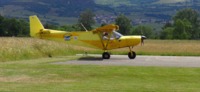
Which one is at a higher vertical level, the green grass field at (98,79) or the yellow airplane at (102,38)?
the green grass field at (98,79)

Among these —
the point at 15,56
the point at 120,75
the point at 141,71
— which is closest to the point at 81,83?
the point at 120,75

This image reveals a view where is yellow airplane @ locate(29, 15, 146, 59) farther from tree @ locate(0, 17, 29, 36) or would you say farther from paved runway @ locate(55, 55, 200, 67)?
tree @ locate(0, 17, 29, 36)

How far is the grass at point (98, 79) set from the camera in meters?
13.3

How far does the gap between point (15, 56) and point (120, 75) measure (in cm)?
989

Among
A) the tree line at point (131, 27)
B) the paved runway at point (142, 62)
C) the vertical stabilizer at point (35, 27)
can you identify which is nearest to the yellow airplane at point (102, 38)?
the vertical stabilizer at point (35, 27)

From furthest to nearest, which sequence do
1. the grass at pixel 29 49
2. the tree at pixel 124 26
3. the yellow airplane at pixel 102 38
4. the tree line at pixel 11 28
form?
the tree at pixel 124 26 → the tree line at pixel 11 28 → the yellow airplane at pixel 102 38 → the grass at pixel 29 49

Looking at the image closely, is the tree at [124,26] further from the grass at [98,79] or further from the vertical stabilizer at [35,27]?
the grass at [98,79]

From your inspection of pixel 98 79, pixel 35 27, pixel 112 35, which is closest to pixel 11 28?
pixel 35 27

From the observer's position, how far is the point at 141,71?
18.2m

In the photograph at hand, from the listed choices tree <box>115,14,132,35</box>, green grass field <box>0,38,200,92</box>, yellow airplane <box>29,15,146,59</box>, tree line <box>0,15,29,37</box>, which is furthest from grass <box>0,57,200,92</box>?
tree <box>115,14,132,35</box>

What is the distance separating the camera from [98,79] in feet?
52.1

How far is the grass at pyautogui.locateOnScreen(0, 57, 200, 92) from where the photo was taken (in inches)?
524

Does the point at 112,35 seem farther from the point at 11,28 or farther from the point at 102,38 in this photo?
the point at 11,28

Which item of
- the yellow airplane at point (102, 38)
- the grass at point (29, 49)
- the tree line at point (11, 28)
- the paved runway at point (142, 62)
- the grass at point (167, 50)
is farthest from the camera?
the tree line at point (11, 28)
